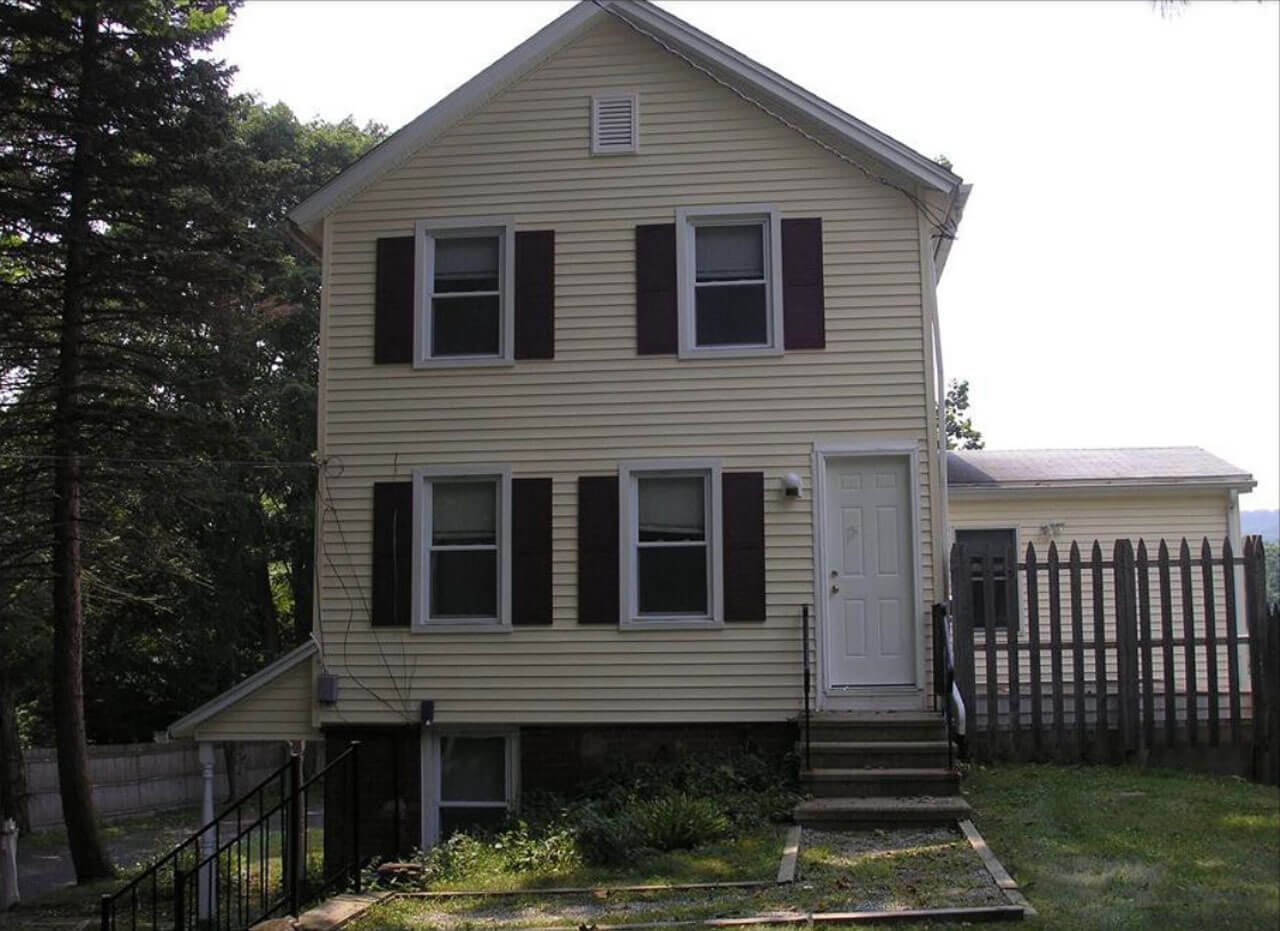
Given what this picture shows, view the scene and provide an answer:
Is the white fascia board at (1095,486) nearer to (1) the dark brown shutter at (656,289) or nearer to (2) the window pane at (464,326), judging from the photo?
(1) the dark brown shutter at (656,289)

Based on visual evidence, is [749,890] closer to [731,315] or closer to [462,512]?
[462,512]

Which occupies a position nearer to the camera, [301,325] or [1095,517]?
[1095,517]

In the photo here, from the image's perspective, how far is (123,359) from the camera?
18391 mm

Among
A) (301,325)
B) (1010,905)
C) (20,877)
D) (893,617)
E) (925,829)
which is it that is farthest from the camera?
(301,325)

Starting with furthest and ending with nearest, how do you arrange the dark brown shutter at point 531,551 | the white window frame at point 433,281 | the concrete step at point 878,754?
1. the white window frame at point 433,281
2. the dark brown shutter at point 531,551
3. the concrete step at point 878,754

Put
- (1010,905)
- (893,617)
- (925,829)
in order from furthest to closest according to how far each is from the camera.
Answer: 1. (893,617)
2. (925,829)
3. (1010,905)

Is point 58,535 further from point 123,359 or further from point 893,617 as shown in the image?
point 893,617

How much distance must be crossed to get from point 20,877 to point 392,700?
38.8ft

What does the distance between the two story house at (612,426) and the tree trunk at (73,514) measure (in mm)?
5921

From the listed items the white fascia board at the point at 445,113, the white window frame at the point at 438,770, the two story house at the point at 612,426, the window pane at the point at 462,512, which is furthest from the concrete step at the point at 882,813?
the white fascia board at the point at 445,113

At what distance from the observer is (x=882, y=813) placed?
10109 millimetres

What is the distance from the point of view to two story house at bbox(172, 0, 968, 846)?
41.7ft

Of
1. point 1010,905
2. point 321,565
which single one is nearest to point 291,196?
point 321,565

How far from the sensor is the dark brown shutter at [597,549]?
12883 millimetres
